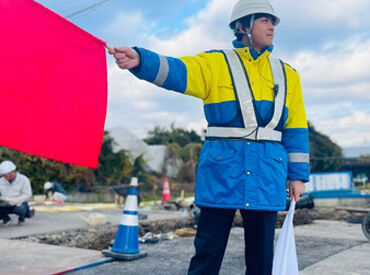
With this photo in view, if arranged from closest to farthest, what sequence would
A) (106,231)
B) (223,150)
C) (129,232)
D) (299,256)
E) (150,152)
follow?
(223,150)
(129,232)
(299,256)
(106,231)
(150,152)

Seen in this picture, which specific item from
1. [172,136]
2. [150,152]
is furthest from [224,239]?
[172,136]

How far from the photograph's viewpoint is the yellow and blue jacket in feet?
8.11

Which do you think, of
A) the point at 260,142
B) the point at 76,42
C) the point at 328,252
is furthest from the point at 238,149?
the point at 328,252

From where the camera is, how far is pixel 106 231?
673 centimetres

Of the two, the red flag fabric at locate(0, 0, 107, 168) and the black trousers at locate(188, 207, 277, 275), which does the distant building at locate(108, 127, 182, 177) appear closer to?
the red flag fabric at locate(0, 0, 107, 168)

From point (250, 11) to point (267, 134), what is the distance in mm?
719

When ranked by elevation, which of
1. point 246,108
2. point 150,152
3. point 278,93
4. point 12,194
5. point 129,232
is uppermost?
point 150,152

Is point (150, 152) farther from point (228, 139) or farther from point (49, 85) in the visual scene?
point (228, 139)

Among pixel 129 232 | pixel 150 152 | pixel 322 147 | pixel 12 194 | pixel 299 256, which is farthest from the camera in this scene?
pixel 322 147

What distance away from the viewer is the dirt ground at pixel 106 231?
5.95m

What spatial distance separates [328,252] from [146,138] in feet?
107

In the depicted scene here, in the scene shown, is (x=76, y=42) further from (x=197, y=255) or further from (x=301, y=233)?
(x=301, y=233)

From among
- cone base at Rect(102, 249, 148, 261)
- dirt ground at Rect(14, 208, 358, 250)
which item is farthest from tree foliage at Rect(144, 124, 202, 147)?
cone base at Rect(102, 249, 148, 261)

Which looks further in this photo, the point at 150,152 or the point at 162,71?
the point at 150,152
